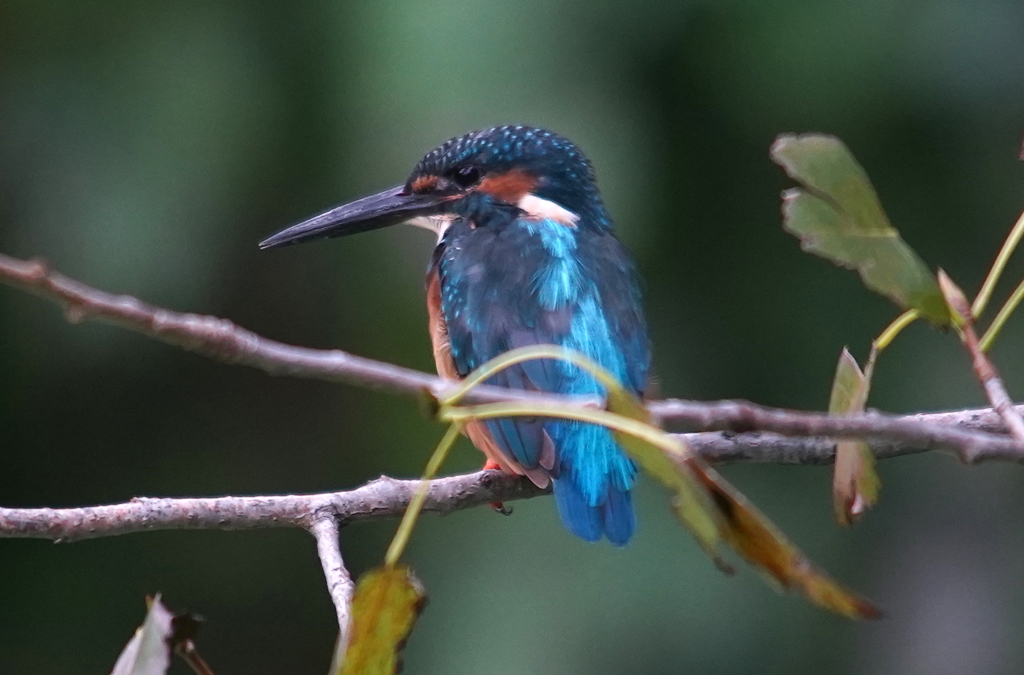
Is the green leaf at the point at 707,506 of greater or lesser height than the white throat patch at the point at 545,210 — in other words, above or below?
below

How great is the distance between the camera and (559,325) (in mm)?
1828

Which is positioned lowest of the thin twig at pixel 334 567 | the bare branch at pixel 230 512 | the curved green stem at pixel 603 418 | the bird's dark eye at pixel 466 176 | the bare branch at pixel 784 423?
the bare branch at pixel 784 423

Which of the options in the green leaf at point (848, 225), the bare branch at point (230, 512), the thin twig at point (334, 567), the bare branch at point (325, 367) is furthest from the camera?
the bare branch at point (230, 512)

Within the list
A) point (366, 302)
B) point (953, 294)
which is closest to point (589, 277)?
point (366, 302)

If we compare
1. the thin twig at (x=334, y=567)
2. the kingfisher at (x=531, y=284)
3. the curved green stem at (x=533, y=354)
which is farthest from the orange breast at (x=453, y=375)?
the curved green stem at (x=533, y=354)

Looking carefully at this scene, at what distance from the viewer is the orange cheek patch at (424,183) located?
2201 mm

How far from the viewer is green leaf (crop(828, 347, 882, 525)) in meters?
1.00

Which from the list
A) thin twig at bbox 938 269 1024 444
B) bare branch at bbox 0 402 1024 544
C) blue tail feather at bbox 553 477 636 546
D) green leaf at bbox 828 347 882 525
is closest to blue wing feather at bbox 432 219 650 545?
blue tail feather at bbox 553 477 636 546

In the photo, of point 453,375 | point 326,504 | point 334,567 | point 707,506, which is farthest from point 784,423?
point 453,375

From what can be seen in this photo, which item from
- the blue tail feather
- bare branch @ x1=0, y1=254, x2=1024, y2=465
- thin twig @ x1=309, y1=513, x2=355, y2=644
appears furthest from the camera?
the blue tail feather

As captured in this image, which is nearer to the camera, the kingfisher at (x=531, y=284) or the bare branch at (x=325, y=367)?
the bare branch at (x=325, y=367)

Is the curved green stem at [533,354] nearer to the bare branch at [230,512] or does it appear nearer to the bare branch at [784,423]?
the bare branch at [784,423]

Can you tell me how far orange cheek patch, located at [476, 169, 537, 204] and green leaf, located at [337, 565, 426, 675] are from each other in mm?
1434

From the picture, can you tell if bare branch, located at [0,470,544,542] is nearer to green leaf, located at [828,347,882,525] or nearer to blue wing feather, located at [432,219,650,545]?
blue wing feather, located at [432,219,650,545]
